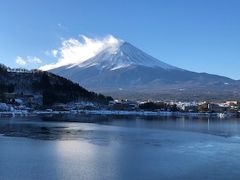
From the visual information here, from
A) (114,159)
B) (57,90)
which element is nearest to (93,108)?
(57,90)

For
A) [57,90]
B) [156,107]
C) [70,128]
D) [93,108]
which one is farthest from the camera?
[156,107]

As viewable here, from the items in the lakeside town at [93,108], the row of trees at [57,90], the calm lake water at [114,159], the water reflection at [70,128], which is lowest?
the calm lake water at [114,159]

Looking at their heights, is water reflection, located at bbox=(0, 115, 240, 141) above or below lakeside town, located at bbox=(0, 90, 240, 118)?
below

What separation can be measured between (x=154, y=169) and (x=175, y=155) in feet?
14.5

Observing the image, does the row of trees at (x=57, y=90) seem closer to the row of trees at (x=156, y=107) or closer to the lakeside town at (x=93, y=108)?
the lakeside town at (x=93, y=108)

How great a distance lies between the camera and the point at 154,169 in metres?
19.8

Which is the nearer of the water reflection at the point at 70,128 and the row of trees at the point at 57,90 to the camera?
the water reflection at the point at 70,128

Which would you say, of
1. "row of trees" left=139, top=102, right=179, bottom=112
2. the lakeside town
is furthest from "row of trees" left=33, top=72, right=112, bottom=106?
"row of trees" left=139, top=102, right=179, bottom=112

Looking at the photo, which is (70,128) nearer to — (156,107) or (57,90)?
(57,90)

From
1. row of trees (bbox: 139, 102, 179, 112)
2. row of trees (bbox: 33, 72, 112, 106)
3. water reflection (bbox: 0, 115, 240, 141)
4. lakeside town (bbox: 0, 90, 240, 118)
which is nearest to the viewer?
water reflection (bbox: 0, 115, 240, 141)

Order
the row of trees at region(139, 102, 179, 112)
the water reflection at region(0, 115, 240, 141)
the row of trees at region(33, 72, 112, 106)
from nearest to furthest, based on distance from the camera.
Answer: the water reflection at region(0, 115, 240, 141)
the row of trees at region(33, 72, 112, 106)
the row of trees at region(139, 102, 179, 112)

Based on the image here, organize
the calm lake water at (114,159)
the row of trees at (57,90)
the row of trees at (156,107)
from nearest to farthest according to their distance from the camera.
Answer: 1. the calm lake water at (114,159)
2. the row of trees at (57,90)
3. the row of trees at (156,107)

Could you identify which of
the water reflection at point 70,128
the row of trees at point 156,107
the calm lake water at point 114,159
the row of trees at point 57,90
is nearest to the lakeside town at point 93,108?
the row of trees at point 156,107

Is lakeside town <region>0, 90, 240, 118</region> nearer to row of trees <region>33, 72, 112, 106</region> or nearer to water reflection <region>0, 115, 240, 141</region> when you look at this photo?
row of trees <region>33, 72, 112, 106</region>
